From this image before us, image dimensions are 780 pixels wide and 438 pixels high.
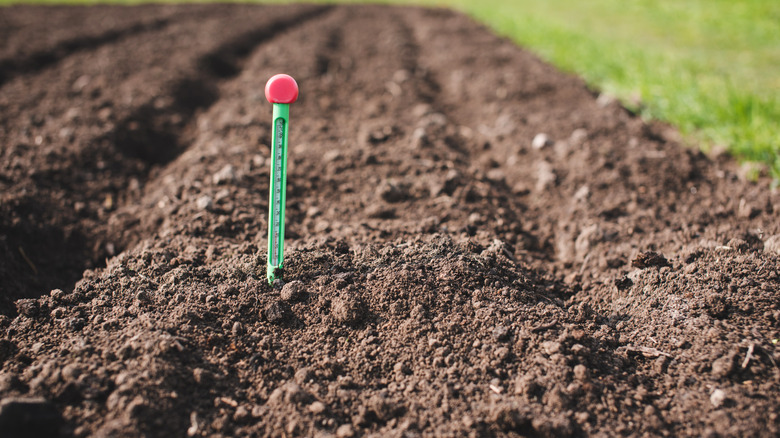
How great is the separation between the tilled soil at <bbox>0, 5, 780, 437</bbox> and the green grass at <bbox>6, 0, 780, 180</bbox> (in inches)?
13.9

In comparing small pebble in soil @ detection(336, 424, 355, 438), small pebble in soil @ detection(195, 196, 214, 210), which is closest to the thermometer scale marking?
small pebble in soil @ detection(336, 424, 355, 438)

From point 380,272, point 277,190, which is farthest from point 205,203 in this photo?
point 380,272

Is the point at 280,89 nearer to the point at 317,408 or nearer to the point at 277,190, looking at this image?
the point at 277,190

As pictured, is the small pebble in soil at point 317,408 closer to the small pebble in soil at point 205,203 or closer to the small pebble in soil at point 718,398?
the small pebble in soil at point 718,398

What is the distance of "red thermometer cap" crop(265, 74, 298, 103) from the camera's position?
6.18 feet

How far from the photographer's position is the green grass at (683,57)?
13.8ft

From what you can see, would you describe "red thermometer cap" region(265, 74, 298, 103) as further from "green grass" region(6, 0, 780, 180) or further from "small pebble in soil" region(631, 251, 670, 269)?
"green grass" region(6, 0, 780, 180)

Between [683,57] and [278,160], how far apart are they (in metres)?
6.31

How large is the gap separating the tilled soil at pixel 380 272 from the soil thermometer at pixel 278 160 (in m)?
0.14

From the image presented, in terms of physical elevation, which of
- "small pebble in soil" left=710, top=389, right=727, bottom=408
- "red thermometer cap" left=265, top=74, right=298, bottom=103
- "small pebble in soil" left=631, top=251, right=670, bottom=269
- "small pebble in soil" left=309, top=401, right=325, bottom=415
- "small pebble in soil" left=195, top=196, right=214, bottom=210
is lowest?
"small pebble in soil" left=309, top=401, right=325, bottom=415

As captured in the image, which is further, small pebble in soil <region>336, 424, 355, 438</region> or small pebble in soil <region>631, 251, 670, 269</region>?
small pebble in soil <region>631, 251, 670, 269</region>

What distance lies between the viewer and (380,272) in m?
2.29

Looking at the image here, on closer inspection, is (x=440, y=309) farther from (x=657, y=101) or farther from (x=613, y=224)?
(x=657, y=101)

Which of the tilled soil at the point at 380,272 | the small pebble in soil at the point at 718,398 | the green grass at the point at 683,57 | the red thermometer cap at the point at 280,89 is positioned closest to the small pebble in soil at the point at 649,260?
the tilled soil at the point at 380,272
